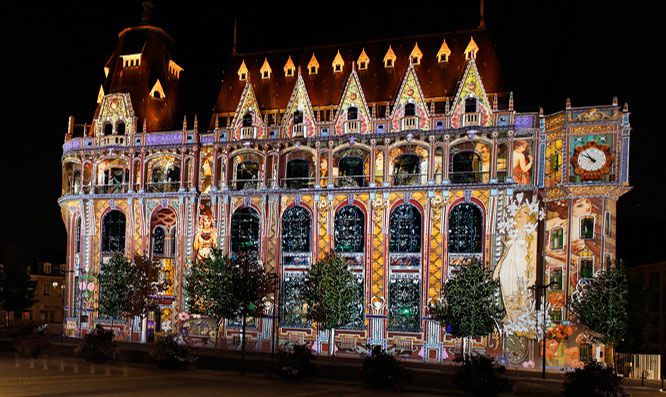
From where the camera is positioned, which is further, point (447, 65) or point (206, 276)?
point (447, 65)

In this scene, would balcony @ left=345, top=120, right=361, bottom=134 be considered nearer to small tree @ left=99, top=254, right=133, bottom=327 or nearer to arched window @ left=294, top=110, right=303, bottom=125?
arched window @ left=294, top=110, right=303, bottom=125

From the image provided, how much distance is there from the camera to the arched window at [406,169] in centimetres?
6988

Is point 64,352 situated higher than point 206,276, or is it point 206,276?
point 206,276

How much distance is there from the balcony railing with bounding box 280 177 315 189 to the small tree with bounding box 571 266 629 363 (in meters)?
27.9

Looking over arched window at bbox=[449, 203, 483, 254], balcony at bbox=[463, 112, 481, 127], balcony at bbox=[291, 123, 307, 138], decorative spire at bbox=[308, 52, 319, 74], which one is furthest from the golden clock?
decorative spire at bbox=[308, 52, 319, 74]

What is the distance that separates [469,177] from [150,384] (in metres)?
39.4

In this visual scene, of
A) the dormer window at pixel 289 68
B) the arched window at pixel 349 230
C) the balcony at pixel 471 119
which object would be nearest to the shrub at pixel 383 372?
the arched window at pixel 349 230

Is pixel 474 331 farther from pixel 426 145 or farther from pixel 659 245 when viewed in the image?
pixel 659 245

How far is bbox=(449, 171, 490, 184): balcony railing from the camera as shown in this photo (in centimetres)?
6751

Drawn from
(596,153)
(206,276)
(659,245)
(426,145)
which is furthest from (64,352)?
Answer: (659,245)

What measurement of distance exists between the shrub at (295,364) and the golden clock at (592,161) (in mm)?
33318

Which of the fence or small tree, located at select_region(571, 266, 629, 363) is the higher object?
small tree, located at select_region(571, 266, 629, 363)

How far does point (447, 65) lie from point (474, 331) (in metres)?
28.1

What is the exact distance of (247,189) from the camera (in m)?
74.0
